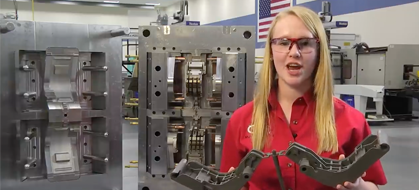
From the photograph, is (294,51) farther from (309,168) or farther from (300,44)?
(309,168)

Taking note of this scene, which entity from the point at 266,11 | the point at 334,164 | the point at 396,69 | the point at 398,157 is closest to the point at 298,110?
the point at 334,164

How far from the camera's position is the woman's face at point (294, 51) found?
1.48 m

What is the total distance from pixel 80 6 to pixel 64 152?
54.6 feet

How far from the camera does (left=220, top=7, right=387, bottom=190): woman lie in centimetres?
150

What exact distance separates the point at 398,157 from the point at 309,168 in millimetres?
4421

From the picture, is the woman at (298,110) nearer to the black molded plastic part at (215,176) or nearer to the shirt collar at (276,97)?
the shirt collar at (276,97)

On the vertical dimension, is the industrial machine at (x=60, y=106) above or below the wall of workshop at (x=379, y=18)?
below

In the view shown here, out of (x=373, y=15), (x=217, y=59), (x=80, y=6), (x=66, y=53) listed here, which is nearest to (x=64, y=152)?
(x=66, y=53)

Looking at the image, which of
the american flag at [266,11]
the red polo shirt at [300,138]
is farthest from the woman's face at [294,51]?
the american flag at [266,11]

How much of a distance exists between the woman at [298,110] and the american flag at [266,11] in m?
10.9

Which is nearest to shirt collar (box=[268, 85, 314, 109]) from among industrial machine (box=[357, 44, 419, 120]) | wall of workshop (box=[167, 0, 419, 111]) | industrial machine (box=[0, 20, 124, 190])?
industrial machine (box=[0, 20, 124, 190])

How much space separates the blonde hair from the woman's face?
0.03 meters

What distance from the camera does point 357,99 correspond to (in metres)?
7.24

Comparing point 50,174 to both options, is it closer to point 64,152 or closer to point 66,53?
point 64,152
